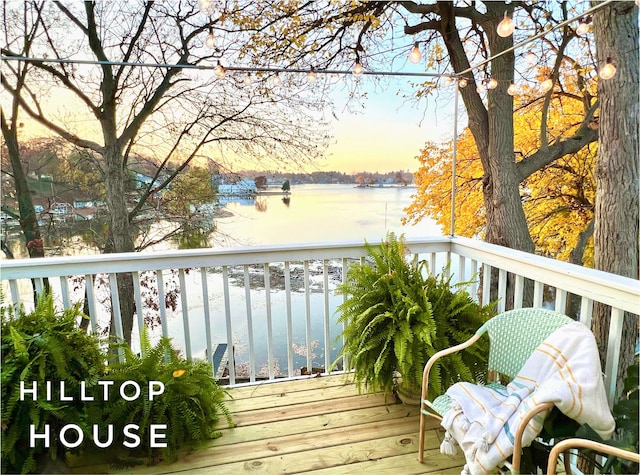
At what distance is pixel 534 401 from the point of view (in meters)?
1.20

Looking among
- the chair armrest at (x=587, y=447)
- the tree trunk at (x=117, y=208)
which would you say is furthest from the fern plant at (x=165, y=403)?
the tree trunk at (x=117, y=208)

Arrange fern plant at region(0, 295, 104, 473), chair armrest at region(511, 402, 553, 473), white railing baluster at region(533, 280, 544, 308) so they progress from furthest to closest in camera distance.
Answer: white railing baluster at region(533, 280, 544, 308) → fern plant at region(0, 295, 104, 473) → chair armrest at region(511, 402, 553, 473)

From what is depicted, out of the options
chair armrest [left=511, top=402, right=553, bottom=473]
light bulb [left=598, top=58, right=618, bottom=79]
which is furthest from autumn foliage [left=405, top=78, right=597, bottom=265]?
chair armrest [left=511, top=402, right=553, bottom=473]

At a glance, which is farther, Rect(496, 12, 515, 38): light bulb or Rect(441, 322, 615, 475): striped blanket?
Rect(496, 12, 515, 38): light bulb

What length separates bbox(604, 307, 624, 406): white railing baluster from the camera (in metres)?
1.42

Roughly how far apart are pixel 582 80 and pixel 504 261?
10.7 feet

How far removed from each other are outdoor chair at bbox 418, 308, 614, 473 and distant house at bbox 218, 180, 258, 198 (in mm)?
3064

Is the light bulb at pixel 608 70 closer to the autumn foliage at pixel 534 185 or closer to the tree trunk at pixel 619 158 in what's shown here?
the tree trunk at pixel 619 158

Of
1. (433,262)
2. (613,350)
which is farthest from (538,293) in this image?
(433,262)

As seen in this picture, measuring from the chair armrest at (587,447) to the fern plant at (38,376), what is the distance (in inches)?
73.8

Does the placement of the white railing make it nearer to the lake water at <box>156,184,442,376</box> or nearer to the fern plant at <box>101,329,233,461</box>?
the lake water at <box>156,184,442,376</box>

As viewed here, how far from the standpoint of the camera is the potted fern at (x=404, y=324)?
189cm

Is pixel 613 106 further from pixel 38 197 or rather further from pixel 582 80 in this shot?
pixel 38 197

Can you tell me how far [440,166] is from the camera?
4406 mm
